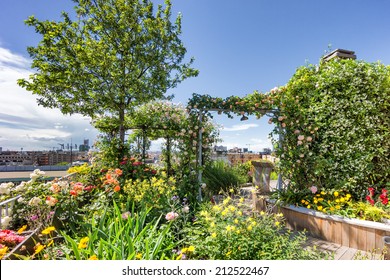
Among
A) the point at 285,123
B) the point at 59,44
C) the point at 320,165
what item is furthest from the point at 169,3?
the point at 320,165

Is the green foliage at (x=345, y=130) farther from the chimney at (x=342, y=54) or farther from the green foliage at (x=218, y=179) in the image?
the green foliage at (x=218, y=179)

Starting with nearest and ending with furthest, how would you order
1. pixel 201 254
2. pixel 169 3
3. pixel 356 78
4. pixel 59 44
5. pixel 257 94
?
pixel 201 254, pixel 356 78, pixel 257 94, pixel 59 44, pixel 169 3

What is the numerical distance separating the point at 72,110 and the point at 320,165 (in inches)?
240

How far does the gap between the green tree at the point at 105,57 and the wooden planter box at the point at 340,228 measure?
3.79 metres

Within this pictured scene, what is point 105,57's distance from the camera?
15.5 ft

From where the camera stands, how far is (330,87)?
339 cm

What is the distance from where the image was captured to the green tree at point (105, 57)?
4645 millimetres

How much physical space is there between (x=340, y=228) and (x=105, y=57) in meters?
5.65

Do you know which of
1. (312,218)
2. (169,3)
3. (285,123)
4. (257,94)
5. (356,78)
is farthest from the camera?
(169,3)

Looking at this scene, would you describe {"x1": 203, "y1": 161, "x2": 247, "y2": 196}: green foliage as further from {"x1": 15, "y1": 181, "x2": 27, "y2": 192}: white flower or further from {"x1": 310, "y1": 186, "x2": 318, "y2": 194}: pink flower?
{"x1": 15, "y1": 181, "x2": 27, "y2": 192}: white flower

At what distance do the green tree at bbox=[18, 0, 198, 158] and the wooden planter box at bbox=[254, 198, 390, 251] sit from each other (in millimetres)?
3789

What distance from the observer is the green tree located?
4.64 metres

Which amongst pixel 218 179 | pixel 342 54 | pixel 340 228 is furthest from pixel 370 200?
pixel 218 179
